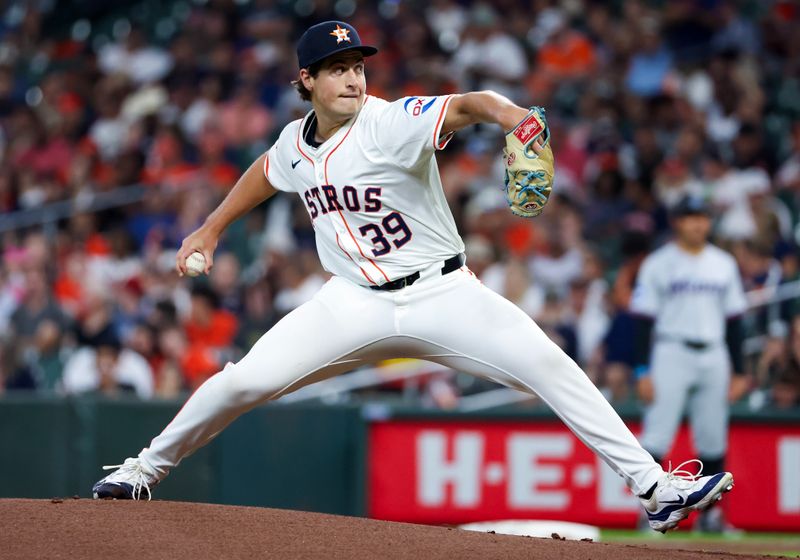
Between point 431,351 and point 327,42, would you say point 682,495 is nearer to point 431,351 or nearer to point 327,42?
point 431,351

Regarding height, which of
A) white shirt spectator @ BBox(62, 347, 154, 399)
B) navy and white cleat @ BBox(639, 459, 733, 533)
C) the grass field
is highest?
white shirt spectator @ BBox(62, 347, 154, 399)

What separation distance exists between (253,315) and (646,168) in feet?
12.1

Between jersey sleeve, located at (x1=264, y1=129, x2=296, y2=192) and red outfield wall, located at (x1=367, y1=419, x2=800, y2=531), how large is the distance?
170 inches

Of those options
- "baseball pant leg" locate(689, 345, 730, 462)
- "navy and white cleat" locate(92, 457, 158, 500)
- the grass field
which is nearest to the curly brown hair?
"navy and white cleat" locate(92, 457, 158, 500)

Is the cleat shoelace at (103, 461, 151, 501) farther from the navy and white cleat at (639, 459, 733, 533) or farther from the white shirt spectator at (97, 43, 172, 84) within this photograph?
the white shirt spectator at (97, 43, 172, 84)

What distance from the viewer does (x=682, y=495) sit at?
4.75 metres

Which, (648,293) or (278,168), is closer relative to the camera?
(278,168)

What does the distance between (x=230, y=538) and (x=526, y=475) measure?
4.71 metres

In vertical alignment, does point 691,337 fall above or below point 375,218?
below

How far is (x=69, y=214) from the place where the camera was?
13.1 meters

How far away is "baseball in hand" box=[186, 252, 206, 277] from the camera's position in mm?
5289

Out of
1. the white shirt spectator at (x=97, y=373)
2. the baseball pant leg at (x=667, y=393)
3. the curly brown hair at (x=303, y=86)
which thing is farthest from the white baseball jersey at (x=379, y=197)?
the white shirt spectator at (x=97, y=373)

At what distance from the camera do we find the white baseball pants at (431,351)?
15.9 feet

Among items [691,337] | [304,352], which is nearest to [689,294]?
[691,337]
